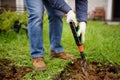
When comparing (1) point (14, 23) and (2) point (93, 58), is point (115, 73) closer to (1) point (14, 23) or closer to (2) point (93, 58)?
(2) point (93, 58)

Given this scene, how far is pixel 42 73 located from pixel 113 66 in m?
0.90

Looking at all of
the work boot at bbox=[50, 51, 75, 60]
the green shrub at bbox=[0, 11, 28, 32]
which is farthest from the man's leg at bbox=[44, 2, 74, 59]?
the green shrub at bbox=[0, 11, 28, 32]

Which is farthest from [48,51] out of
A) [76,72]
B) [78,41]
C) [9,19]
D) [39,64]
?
[9,19]

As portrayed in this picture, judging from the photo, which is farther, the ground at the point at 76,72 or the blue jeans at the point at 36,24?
the blue jeans at the point at 36,24

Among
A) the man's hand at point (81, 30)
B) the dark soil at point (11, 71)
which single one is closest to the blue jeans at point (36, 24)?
the dark soil at point (11, 71)

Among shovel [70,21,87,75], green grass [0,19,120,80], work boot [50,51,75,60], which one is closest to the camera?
shovel [70,21,87,75]

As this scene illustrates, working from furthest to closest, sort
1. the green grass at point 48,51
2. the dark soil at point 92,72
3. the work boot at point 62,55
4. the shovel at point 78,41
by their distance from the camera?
the work boot at point 62,55 → the green grass at point 48,51 → the dark soil at point 92,72 → the shovel at point 78,41

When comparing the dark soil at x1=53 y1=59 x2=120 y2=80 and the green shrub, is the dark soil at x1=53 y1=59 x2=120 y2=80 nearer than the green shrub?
Yes

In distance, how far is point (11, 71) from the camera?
317 cm

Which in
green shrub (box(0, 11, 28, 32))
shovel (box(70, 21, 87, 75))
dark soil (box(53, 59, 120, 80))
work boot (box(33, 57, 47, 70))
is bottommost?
dark soil (box(53, 59, 120, 80))

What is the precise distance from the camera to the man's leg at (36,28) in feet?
10.2

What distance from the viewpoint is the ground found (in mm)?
2977

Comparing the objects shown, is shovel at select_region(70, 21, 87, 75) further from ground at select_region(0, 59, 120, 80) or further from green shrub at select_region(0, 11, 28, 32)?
green shrub at select_region(0, 11, 28, 32)

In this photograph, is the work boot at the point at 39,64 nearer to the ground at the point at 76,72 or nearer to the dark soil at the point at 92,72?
the ground at the point at 76,72
